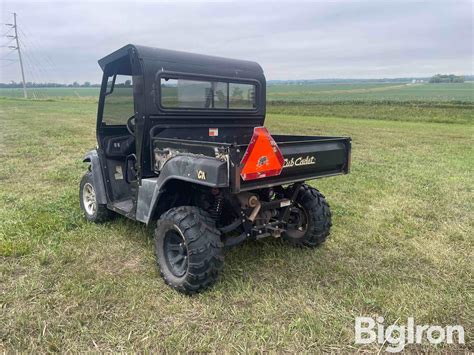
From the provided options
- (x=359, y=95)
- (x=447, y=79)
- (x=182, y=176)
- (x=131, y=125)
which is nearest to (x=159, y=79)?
(x=131, y=125)

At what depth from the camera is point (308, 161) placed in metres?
3.48

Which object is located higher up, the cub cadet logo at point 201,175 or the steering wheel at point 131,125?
the steering wheel at point 131,125

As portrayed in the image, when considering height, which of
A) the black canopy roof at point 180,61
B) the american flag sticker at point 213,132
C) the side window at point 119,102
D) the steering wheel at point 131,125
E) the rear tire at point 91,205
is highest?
the black canopy roof at point 180,61

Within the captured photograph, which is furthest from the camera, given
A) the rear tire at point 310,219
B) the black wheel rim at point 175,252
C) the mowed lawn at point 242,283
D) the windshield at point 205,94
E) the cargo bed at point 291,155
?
the rear tire at point 310,219

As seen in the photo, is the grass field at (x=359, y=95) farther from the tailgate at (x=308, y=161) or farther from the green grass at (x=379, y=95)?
the tailgate at (x=308, y=161)

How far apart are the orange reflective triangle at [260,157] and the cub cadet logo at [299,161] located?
0.19 meters

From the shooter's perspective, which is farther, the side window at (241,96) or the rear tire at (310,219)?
the side window at (241,96)

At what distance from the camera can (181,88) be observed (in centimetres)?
404

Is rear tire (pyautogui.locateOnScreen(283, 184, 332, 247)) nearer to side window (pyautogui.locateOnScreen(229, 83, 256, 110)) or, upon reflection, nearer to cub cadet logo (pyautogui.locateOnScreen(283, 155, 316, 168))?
cub cadet logo (pyautogui.locateOnScreen(283, 155, 316, 168))

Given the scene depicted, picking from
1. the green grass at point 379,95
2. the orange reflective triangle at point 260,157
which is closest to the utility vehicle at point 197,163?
the orange reflective triangle at point 260,157

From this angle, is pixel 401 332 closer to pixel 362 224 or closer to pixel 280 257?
pixel 280 257

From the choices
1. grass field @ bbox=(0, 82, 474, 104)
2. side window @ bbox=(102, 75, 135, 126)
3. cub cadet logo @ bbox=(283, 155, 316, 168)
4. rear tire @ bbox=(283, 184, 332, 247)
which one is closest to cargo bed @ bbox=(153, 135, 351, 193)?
cub cadet logo @ bbox=(283, 155, 316, 168)

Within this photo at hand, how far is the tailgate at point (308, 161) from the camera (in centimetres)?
317

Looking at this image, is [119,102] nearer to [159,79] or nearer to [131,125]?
[131,125]
